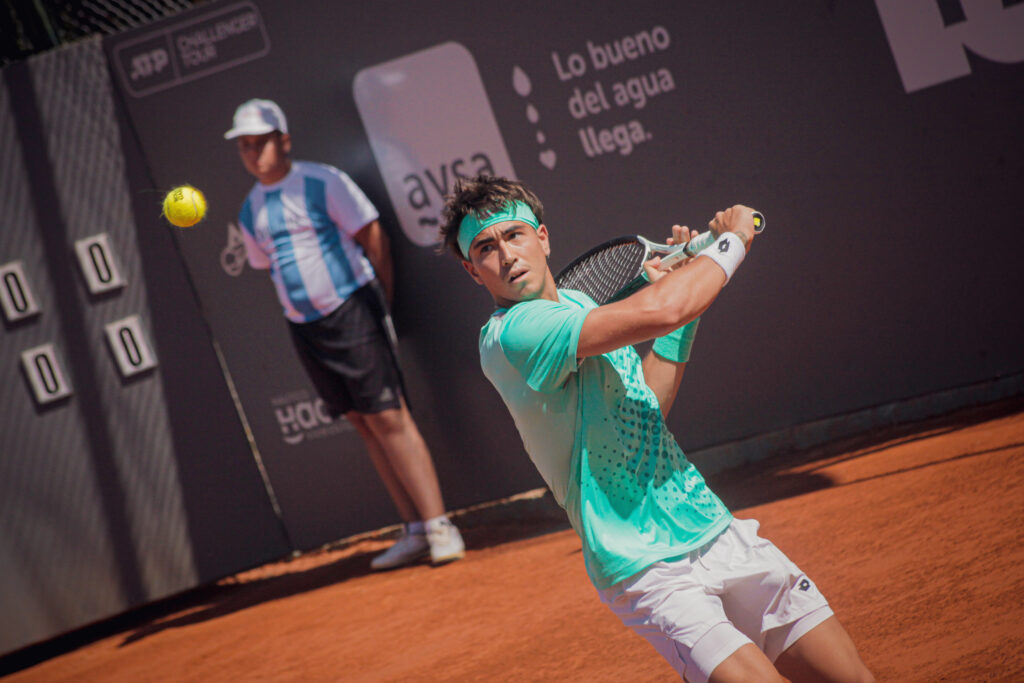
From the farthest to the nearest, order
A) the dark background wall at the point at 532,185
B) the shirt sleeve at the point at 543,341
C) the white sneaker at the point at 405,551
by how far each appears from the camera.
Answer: the white sneaker at the point at 405,551
the dark background wall at the point at 532,185
the shirt sleeve at the point at 543,341

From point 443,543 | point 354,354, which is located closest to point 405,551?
point 443,543

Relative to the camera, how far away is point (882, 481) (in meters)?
4.52

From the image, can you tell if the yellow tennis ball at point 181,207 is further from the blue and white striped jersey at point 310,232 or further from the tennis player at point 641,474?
the tennis player at point 641,474

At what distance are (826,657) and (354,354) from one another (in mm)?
3559

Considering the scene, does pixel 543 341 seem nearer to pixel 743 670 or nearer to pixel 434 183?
pixel 743 670

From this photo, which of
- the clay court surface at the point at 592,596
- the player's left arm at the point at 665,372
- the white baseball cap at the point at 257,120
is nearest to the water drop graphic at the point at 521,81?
the white baseball cap at the point at 257,120

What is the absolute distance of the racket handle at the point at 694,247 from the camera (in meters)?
2.23

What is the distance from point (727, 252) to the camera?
2068 mm

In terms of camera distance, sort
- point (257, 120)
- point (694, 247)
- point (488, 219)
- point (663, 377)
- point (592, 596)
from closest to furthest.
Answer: point (488, 219)
point (694, 247)
point (663, 377)
point (592, 596)
point (257, 120)

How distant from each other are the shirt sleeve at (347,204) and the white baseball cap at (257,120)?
1.25 feet

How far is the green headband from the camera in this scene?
7.42 feet

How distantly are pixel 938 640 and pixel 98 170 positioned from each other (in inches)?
193

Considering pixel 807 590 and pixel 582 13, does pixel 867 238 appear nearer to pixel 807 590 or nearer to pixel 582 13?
pixel 582 13

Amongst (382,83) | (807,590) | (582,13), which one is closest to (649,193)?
(582,13)
